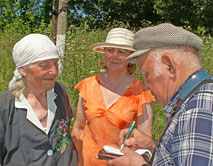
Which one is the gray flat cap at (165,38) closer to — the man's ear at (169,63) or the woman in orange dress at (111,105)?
the man's ear at (169,63)

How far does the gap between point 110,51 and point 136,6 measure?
18242 mm

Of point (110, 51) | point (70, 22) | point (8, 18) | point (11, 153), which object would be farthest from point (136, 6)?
point (11, 153)

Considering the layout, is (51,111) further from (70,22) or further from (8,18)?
(70,22)

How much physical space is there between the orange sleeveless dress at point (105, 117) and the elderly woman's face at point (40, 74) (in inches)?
24.2

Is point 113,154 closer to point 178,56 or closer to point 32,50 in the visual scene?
point 178,56

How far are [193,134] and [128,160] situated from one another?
684 mm

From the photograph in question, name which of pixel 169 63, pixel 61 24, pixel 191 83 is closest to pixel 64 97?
pixel 169 63

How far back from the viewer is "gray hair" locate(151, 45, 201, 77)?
4.46 feet

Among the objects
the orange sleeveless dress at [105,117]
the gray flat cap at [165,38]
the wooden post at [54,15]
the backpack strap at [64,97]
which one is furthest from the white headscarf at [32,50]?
the wooden post at [54,15]

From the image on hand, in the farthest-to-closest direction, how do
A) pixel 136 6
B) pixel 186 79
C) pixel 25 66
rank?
pixel 136 6 < pixel 25 66 < pixel 186 79

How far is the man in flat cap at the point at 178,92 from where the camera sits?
110cm

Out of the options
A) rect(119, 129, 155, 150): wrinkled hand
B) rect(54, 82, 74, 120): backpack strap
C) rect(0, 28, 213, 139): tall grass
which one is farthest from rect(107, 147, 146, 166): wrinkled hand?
rect(0, 28, 213, 139): tall grass

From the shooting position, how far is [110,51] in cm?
282

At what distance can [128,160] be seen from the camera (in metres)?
1.67
